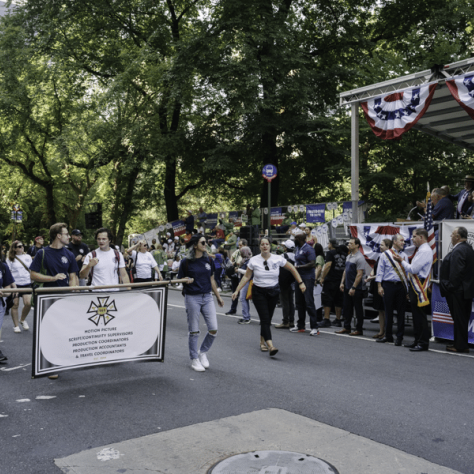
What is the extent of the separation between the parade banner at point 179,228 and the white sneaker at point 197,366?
20204 mm

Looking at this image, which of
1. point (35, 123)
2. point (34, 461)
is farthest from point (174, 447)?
point (35, 123)

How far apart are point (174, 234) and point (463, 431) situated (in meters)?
23.1

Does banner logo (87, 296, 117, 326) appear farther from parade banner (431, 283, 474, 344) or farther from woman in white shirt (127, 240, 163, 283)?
parade banner (431, 283, 474, 344)

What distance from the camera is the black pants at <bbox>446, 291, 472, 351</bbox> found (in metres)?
8.66

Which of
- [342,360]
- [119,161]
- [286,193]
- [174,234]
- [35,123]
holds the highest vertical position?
[35,123]

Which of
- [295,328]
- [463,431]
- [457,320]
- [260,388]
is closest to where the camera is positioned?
[463,431]

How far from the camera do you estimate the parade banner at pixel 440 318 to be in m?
9.39

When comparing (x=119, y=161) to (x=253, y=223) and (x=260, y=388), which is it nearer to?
(x=253, y=223)

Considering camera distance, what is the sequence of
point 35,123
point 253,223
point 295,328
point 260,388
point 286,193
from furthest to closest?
point 35,123 < point 286,193 < point 253,223 < point 295,328 < point 260,388

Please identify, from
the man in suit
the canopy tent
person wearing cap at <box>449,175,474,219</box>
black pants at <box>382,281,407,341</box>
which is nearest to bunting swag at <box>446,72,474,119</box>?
the canopy tent

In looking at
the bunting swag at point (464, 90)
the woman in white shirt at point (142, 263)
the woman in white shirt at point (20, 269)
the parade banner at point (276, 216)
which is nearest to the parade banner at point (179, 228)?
the parade banner at point (276, 216)

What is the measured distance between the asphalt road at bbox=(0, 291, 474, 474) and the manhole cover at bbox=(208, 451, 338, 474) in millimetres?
474

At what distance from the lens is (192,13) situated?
28.5 meters

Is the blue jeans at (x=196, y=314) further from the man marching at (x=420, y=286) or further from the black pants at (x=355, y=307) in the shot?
the black pants at (x=355, y=307)
